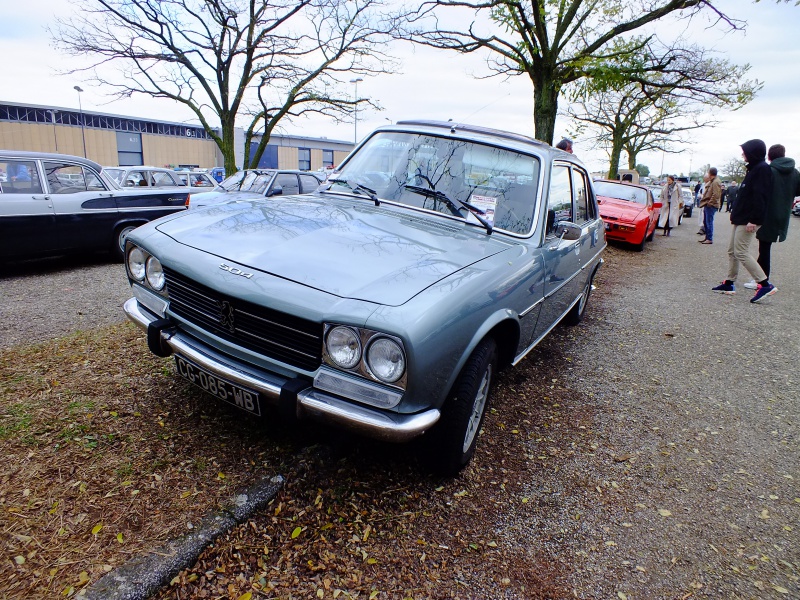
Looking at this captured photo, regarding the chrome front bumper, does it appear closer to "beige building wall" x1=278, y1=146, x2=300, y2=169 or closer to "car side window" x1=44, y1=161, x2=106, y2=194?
"car side window" x1=44, y1=161, x2=106, y2=194

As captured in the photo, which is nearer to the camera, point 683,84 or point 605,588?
point 605,588

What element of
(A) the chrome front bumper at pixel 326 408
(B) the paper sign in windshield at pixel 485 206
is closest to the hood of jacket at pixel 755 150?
(B) the paper sign in windshield at pixel 485 206

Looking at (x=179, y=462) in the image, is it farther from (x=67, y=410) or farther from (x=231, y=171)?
(x=231, y=171)

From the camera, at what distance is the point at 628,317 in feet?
20.4

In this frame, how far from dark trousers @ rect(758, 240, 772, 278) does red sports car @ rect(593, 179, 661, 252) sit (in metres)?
4.70

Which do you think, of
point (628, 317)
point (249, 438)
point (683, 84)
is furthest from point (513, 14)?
point (249, 438)

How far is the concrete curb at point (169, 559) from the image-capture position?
178cm

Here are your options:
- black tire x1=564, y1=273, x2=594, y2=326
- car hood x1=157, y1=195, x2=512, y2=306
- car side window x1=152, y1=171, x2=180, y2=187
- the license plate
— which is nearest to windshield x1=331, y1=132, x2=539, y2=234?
car hood x1=157, y1=195, x2=512, y2=306

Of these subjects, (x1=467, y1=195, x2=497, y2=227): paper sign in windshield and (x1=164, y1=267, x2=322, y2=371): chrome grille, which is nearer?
(x1=164, y1=267, x2=322, y2=371): chrome grille

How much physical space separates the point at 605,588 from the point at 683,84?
1295 centimetres

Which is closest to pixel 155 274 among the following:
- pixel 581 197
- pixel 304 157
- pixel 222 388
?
pixel 222 388

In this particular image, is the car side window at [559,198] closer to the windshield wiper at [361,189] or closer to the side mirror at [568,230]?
the side mirror at [568,230]

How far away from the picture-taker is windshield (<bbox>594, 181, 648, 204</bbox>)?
12.7 metres

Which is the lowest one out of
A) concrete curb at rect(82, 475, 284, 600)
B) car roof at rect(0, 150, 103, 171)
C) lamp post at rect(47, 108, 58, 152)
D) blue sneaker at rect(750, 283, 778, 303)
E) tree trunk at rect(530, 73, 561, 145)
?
concrete curb at rect(82, 475, 284, 600)
